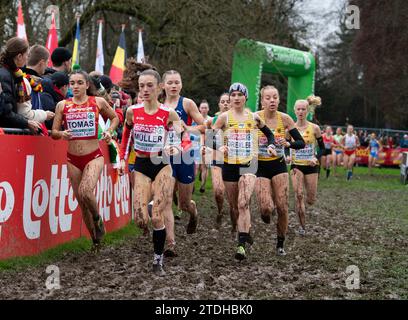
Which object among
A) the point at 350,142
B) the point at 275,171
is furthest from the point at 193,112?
the point at 350,142

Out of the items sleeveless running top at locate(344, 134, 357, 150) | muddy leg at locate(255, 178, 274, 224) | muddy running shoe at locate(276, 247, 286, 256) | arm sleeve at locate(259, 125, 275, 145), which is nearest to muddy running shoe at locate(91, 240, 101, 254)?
muddy leg at locate(255, 178, 274, 224)

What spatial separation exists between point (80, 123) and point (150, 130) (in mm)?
936

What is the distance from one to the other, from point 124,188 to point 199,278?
4.86 m

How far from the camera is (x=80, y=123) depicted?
7.74 meters

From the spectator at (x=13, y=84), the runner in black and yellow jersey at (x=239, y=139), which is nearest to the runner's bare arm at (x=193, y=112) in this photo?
the runner in black and yellow jersey at (x=239, y=139)

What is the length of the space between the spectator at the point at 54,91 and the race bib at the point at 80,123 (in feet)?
2.14

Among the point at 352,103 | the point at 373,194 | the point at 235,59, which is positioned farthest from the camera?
the point at 352,103

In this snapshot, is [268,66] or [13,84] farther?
[268,66]

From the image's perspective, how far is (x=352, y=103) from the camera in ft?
210

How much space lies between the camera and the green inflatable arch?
78.0 ft

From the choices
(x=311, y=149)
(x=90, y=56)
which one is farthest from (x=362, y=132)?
(x=311, y=149)

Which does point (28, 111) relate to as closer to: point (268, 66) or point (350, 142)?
point (268, 66)

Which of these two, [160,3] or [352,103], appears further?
[352,103]

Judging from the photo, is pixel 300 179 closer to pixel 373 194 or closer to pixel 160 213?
pixel 160 213
